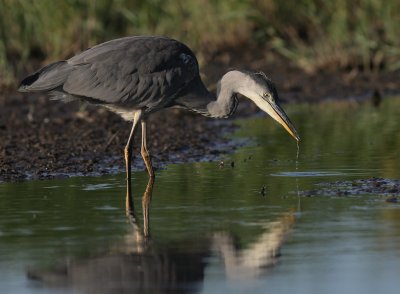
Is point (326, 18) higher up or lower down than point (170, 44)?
higher up

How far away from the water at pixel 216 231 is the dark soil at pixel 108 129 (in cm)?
59

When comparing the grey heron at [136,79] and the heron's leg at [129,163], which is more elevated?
the grey heron at [136,79]

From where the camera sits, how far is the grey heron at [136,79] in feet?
31.4

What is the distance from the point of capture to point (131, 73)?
9.71m

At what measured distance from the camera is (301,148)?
10.9 metres

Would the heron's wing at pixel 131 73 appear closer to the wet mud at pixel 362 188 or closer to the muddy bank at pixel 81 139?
the muddy bank at pixel 81 139

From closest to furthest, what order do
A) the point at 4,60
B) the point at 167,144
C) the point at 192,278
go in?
the point at 192,278 < the point at 167,144 < the point at 4,60

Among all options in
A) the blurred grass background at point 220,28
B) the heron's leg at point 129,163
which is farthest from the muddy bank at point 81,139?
the blurred grass background at point 220,28

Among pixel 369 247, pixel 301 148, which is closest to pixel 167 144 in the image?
pixel 301 148

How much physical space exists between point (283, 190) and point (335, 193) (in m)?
0.46

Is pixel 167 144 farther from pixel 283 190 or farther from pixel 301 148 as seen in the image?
pixel 283 190

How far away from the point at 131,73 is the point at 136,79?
8 cm

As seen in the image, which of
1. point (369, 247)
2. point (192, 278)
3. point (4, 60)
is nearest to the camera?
point (192, 278)

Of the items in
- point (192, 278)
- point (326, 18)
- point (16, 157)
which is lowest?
point (192, 278)
